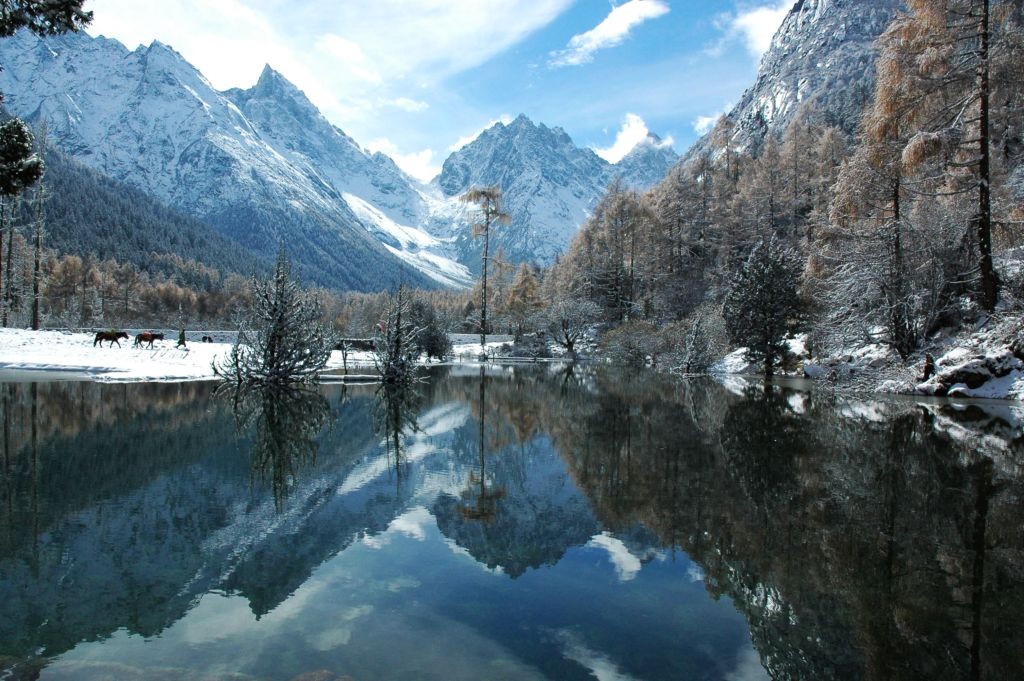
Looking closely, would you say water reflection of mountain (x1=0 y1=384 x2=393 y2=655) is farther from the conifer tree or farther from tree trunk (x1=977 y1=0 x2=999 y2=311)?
tree trunk (x1=977 y1=0 x2=999 y2=311)

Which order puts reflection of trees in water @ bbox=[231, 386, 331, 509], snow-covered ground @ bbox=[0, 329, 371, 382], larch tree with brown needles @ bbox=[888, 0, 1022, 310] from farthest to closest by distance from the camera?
snow-covered ground @ bbox=[0, 329, 371, 382], larch tree with brown needles @ bbox=[888, 0, 1022, 310], reflection of trees in water @ bbox=[231, 386, 331, 509]

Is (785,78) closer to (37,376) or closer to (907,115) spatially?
(907,115)

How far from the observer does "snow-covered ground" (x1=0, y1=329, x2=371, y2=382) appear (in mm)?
22656

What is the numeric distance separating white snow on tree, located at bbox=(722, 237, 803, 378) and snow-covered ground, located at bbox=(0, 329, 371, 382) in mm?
21297

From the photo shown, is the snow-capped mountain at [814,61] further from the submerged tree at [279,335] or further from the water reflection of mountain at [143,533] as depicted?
the water reflection of mountain at [143,533]

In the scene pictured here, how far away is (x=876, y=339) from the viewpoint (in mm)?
21000

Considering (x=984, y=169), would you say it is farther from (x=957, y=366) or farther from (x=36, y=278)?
(x=36, y=278)

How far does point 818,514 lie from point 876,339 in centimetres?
1799

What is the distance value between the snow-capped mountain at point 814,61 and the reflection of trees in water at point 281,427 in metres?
119

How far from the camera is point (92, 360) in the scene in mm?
25578

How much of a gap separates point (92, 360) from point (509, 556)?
27145mm

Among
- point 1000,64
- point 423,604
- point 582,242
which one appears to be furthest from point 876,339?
point 582,242

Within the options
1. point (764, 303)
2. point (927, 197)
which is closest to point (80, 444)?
point (927, 197)

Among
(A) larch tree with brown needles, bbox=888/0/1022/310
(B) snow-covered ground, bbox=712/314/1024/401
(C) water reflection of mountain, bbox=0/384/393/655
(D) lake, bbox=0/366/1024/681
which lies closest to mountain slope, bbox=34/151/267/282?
(C) water reflection of mountain, bbox=0/384/393/655
